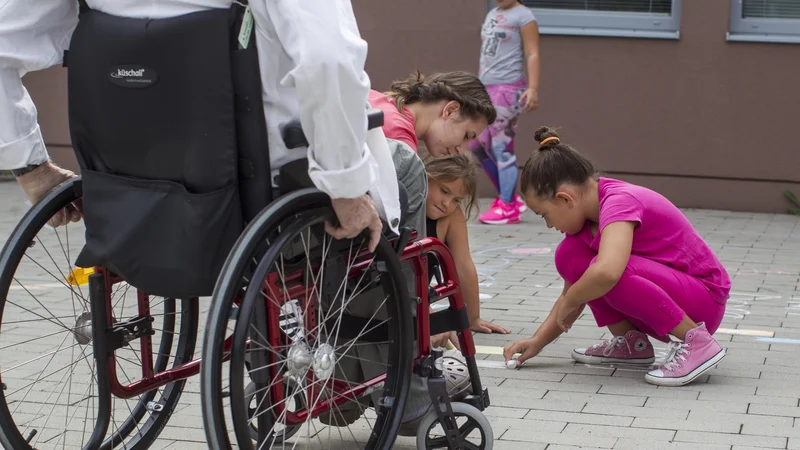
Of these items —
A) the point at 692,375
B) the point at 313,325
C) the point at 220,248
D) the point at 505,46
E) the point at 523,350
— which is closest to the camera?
the point at 220,248

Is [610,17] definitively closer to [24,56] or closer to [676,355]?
[676,355]

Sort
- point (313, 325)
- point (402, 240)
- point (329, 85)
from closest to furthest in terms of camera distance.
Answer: point (329, 85) < point (313, 325) < point (402, 240)

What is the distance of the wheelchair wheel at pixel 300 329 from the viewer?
2346 millimetres

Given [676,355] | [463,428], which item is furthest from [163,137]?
[676,355]

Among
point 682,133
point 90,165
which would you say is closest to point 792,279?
point 682,133

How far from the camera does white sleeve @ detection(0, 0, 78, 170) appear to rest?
2.72m

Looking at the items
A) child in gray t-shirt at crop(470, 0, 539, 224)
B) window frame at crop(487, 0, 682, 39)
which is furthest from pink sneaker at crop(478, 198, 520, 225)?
window frame at crop(487, 0, 682, 39)

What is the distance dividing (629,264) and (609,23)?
4742mm

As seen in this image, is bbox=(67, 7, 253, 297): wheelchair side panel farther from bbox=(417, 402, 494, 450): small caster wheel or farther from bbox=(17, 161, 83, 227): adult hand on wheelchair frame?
bbox=(417, 402, 494, 450): small caster wheel

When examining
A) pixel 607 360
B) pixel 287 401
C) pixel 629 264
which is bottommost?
pixel 607 360

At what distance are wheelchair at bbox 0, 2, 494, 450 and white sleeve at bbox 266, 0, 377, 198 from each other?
0.32 feet

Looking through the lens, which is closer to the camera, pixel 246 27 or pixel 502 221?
pixel 246 27

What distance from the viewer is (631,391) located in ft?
12.8

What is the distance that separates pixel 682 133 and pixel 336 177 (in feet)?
20.4
